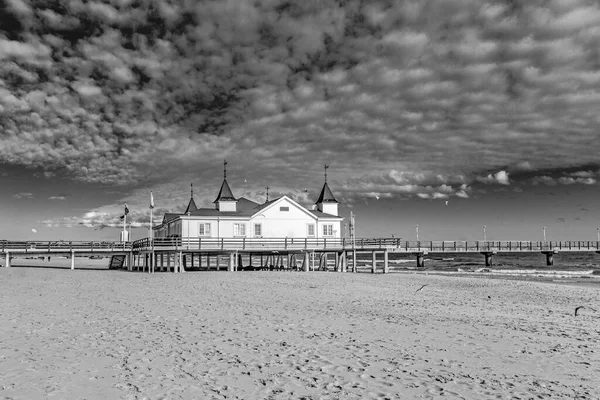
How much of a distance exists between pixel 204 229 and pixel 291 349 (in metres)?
31.5

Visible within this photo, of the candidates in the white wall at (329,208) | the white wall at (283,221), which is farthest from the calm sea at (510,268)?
the white wall at (283,221)

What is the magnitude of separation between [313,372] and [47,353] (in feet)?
16.9

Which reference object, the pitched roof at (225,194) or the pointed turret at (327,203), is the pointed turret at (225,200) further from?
the pointed turret at (327,203)

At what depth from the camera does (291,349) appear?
33.7 ft

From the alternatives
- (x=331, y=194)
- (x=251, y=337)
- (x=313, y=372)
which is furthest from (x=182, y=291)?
(x=331, y=194)

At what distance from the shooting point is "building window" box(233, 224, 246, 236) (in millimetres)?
41438

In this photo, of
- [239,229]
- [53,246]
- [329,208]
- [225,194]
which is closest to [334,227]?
[329,208]

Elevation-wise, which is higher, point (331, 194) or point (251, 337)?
point (331, 194)

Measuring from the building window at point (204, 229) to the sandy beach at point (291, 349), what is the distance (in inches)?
860

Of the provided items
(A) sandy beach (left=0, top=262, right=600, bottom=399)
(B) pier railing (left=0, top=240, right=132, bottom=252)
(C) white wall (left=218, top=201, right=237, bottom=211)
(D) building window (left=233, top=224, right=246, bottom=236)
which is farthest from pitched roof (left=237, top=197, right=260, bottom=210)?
(A) sandy beach (left=0, top=262, right=600, bottom=399)

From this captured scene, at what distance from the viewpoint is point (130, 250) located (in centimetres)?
4384

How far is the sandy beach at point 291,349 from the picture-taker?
25.2 feet

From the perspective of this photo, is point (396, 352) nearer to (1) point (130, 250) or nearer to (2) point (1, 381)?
(2) point (1, 381)

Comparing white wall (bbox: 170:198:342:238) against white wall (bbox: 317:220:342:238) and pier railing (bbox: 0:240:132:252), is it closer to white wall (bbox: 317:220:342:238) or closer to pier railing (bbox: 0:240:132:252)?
white wall (bbox: 317:220:342:238)
